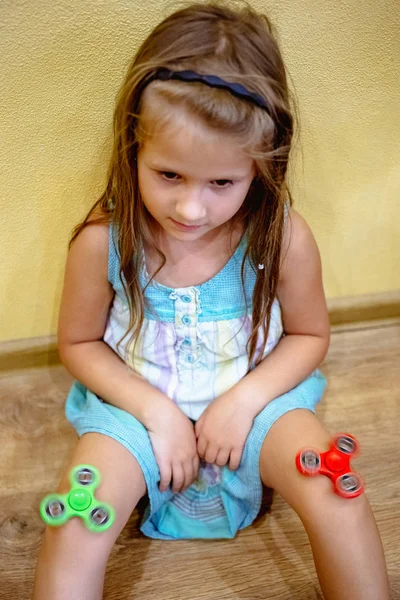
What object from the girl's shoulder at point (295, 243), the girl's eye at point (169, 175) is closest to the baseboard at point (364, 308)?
the girl's shoulder at point (295, 243)

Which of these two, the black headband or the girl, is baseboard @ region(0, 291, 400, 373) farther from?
the black headband

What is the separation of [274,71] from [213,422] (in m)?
0.45

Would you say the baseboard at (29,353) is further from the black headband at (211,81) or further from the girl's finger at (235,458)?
the black headband at (211,81)

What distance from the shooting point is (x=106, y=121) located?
0.83 metres

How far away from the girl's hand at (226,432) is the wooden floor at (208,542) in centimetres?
14

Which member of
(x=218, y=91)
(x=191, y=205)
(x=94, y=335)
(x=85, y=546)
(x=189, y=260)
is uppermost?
(x=218, y=91)

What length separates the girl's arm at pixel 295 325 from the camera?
81 centimetres

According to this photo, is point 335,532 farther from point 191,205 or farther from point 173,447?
point 191,205

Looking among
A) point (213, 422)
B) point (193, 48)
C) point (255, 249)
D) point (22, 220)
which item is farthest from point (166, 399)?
point (193, 48)

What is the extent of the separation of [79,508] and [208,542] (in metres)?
0.25

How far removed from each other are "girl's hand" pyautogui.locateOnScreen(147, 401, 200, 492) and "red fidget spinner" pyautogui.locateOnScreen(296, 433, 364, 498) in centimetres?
16

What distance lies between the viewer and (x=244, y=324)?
839 mm

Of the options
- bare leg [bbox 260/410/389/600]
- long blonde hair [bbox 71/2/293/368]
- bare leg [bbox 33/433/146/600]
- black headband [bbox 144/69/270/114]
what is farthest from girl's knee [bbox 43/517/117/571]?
black headband [bbox 144/69/270/114]

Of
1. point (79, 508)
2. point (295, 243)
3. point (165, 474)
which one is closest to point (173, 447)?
point (165, 474)
